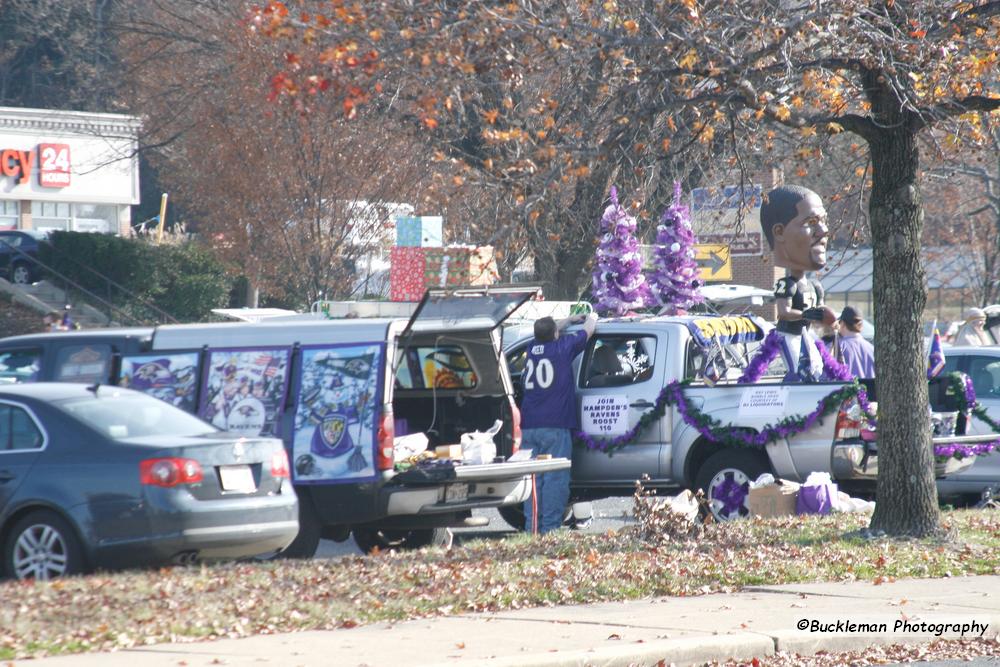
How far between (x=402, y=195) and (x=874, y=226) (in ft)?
44.1

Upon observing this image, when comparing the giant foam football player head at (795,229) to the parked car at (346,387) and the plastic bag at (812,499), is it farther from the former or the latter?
the parked car at (346,387)

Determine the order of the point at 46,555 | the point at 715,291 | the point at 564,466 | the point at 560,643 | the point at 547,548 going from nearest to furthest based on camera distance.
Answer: the point at 560,643, the point at 46,555, the point at 547,548, the point at 564,466, the point at 715,291

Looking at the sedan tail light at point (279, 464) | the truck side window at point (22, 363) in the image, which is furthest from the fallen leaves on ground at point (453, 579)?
the truck side window at point (22, 363)

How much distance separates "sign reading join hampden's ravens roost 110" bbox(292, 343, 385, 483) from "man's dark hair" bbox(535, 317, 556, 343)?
8.69 ft

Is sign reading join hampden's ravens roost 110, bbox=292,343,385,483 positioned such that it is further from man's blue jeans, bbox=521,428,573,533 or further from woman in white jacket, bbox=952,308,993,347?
woman in white jacket, bbox=952,308,993,347

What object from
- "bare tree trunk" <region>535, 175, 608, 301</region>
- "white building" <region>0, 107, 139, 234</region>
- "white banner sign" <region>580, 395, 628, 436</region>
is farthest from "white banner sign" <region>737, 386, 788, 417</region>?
"white building" <region>0, 107, 139, 234</region>

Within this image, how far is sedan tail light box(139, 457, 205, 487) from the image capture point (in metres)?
8.74

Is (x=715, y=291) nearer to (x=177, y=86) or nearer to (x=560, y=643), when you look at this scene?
(x=177, y=86)

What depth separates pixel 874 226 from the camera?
10.8 metres

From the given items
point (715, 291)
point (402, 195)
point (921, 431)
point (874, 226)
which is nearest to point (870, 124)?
point (874, 226)

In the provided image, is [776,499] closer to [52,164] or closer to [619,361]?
[619,361]

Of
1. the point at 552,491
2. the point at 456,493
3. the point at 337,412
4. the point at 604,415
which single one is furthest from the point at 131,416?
the point at 604,415

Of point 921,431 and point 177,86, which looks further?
point 177,86

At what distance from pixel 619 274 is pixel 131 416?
9113 mm
